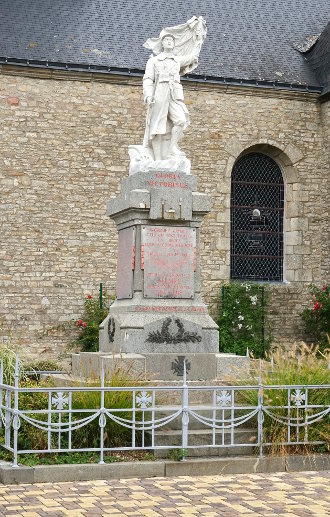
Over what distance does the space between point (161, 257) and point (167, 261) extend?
0.08m

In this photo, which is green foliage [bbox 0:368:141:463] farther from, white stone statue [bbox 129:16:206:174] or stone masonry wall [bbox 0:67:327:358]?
stone masonry wall [bbox 0:67:327:358]

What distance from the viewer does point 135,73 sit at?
63.3 feet

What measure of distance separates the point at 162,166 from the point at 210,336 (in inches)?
80.8

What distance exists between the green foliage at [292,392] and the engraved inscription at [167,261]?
4.84ft

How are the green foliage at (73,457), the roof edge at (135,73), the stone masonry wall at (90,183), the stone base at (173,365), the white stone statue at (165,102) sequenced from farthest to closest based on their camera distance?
the roof edge at (135,73) < the stone masonry wall at (90,183) < the white stone statue at (165,102) < the stone base at (173,365) < the green foliage at (73,457)

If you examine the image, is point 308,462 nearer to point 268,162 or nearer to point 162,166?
point 162,166

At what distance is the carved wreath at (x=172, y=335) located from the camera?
10.4 meters

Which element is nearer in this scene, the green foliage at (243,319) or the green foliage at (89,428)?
the green foliage at (89,428)

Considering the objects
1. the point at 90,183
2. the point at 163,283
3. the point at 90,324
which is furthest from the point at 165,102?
the point at 90,324

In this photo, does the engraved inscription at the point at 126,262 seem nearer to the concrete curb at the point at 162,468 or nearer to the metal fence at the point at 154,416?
the metal fence at the point at 154,416

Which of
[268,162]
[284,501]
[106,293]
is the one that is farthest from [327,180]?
[284,501]

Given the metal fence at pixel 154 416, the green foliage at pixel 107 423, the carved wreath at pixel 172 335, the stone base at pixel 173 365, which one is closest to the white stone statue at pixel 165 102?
the carved wreath at pixel 172 335

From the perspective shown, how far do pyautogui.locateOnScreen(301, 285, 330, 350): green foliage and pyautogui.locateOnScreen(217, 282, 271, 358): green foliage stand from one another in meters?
0.96

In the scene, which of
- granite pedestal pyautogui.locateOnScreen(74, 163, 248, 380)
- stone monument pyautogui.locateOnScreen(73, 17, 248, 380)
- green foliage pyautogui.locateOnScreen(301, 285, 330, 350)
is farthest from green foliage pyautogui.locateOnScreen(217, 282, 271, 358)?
granite pedestal pyautogui.locateOnScreen(74, 163, 248, 380)
